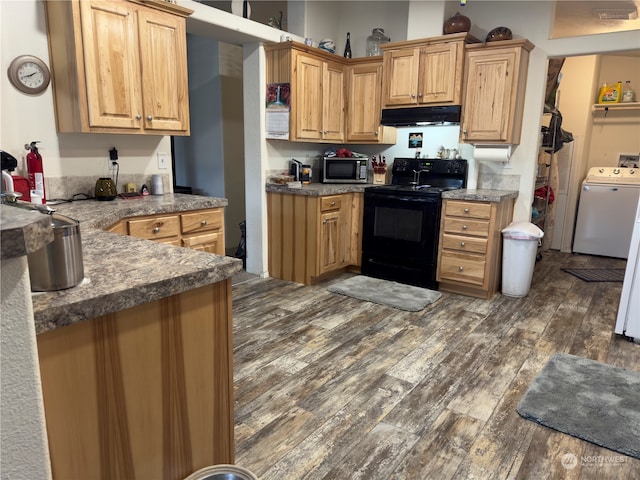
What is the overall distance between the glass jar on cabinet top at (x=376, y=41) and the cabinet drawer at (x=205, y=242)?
8.89 ft

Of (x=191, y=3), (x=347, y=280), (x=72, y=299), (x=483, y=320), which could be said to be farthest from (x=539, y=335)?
(x=191, y=3)

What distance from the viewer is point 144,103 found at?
2.81m

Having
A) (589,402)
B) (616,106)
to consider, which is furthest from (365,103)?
(616,106)

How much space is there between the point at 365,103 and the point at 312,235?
1.60m

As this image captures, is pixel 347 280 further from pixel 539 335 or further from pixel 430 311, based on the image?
pixel 539 335

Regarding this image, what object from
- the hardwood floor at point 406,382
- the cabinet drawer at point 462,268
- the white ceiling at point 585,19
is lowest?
the hardwood floor at point 406,382

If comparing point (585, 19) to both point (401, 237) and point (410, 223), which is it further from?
Result: point (401, 237)

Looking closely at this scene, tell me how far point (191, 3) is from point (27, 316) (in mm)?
3167

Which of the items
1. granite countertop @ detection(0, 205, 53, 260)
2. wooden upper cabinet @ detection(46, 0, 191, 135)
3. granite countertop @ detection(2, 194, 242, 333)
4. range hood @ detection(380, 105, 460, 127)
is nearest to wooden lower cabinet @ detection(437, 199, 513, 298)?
range hood @ detection(380, 105, 460, 127)

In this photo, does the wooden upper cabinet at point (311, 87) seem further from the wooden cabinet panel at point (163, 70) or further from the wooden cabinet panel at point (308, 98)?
the wooden cabinet panel at point (163, 70)

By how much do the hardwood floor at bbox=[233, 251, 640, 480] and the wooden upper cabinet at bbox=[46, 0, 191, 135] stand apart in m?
1.60

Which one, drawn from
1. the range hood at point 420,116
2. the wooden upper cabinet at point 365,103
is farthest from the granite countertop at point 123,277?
the wooden upper cabinet at point 365,103

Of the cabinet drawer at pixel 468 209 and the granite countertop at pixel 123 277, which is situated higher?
the granite countertop at pixel 123 277

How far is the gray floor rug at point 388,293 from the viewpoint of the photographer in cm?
358
